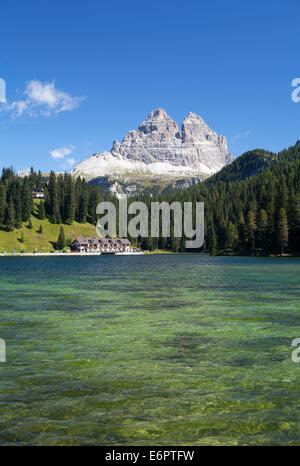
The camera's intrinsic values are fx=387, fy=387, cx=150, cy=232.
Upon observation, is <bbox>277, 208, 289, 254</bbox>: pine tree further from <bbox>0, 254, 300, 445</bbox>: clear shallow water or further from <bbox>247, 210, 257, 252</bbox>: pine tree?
<bbox>0, 254, 300, 445</bbox>: clear shallow water

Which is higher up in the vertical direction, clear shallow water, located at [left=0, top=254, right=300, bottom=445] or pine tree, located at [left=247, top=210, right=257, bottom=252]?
pine tree, located at [left=247, top=210, right=257, bottom=252]

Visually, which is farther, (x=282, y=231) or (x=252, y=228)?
(x=252, y=228)

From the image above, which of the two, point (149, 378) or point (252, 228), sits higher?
point (252, 228)

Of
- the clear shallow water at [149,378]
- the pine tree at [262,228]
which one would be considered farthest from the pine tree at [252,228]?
the clear shallow water at [149,378]

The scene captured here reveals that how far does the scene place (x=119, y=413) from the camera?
448 inches

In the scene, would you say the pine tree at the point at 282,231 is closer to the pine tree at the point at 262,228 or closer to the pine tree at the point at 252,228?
the pine tree at the point at 262,228

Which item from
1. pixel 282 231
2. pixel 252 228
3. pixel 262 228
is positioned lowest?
pixel 282 231

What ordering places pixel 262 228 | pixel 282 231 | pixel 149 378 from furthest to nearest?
pixel 262 228
pixel 282 231
pixel 149 378

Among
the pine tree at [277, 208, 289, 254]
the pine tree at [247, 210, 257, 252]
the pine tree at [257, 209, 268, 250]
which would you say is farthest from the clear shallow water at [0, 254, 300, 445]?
the pine tree at [247, 210, 257, 252]

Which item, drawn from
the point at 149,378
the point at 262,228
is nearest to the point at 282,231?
the point at 262,228

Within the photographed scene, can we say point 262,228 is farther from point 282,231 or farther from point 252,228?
point 282,231

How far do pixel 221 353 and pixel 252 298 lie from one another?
69.4ft
